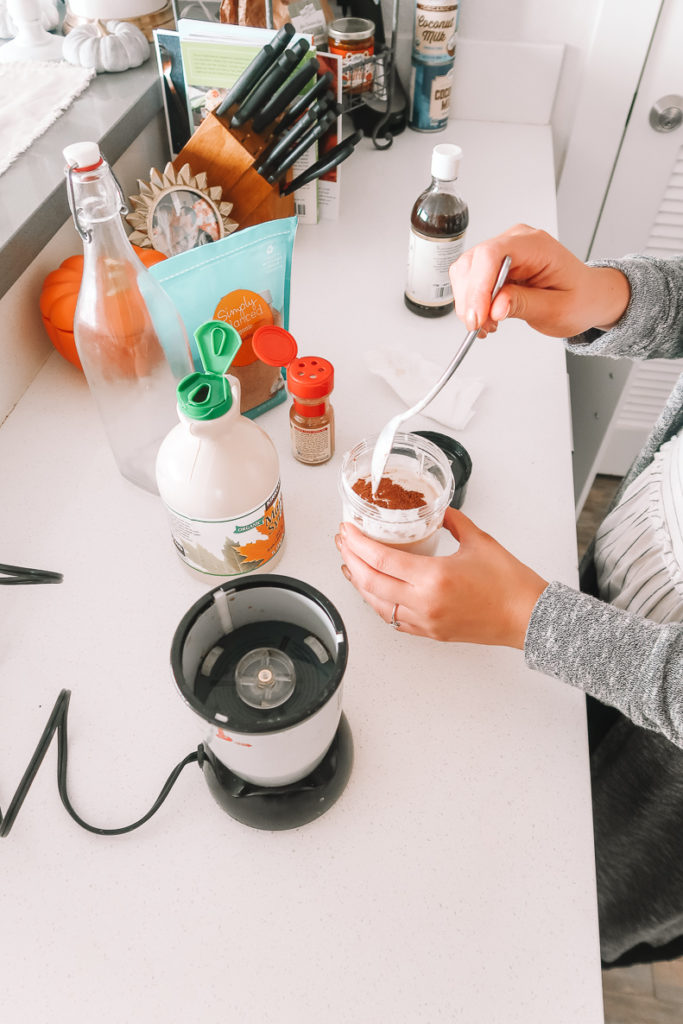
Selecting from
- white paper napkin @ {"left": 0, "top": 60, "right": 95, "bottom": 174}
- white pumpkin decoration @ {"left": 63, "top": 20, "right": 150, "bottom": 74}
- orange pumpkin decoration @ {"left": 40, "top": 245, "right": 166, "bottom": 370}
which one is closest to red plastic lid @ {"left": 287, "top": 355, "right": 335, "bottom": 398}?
orange pumpkin decoration @ {"left": 40, "top": 245, "right": 166, "bottom": 370}

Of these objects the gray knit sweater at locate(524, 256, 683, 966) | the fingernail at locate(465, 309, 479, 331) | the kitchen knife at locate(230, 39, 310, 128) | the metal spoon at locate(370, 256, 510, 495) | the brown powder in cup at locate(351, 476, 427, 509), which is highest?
the kitchen knife at locate(230, 39, 310, 128)

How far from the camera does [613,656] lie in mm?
548

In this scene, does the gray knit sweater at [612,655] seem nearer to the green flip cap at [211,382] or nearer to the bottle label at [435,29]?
the green flip cap at [211,382]

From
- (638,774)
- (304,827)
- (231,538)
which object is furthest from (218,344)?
(638,774)

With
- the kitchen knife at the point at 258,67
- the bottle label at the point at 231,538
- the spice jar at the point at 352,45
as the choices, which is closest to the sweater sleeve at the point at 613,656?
the bottle label at the point at 231,538

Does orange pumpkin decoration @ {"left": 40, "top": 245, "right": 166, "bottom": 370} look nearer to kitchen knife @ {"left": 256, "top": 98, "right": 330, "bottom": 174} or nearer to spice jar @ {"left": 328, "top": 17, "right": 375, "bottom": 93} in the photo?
kitchen knife @ {"left": 256, "top": 98, "right": 330, "bottom": 174}

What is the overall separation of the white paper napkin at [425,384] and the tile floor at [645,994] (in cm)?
94

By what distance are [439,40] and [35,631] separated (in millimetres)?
1133

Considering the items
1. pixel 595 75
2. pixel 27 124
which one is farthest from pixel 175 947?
pixel 595 75

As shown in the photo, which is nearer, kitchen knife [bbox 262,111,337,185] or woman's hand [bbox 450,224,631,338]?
woman's hand [bbox 450,224,631,338]

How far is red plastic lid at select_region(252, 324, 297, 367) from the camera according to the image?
0.67 metres

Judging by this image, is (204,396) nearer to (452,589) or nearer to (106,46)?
(452,589)

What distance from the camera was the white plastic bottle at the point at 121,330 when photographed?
0.58 metres

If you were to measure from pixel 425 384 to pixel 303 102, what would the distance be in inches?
15.6
